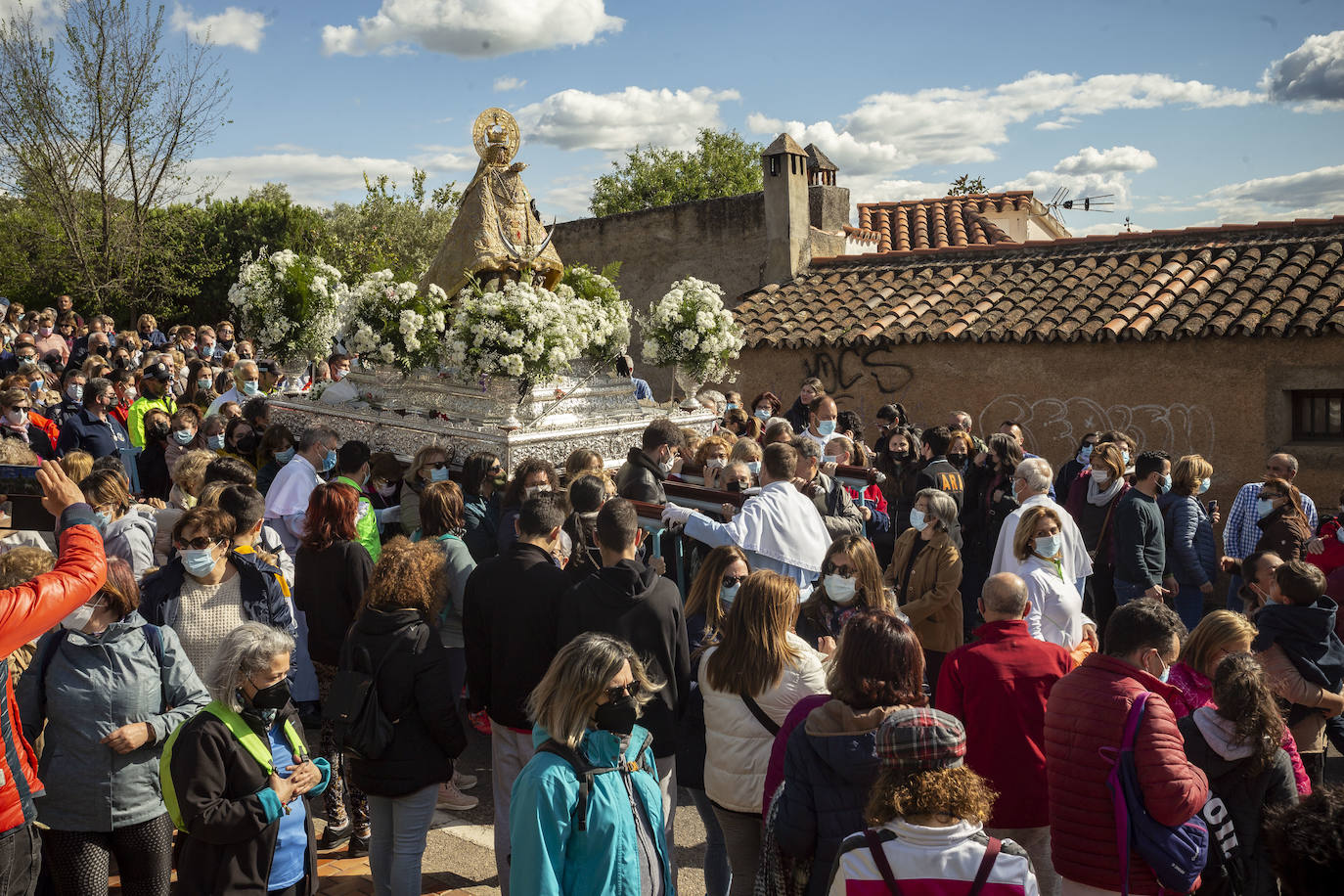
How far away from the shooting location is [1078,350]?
1330 centimetres

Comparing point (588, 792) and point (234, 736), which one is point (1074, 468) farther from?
point (234, 736)

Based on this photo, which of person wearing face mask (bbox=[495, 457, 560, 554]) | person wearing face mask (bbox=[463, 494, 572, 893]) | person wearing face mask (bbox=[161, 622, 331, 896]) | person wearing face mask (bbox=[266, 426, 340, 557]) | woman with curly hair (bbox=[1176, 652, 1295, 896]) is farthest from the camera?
person wearing face mask (bbox=[266, 426, 340, 557])

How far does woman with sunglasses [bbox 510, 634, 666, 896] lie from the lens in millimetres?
3029

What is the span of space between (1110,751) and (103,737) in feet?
12.2

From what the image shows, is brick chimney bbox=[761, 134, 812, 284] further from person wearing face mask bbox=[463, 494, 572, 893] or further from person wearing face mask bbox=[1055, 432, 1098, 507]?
person wearing face mask bbox=[463, 494, 572, 893]

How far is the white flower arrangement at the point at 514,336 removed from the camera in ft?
28.6

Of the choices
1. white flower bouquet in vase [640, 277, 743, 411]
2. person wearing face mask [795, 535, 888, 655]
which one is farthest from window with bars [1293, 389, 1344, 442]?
person wearing face mask [795, 535, 888, 655]

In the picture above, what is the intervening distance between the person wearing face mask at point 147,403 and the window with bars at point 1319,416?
41.3ft

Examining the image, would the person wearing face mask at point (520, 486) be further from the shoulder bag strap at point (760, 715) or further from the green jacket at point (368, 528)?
the shoulder bag strap at point (760, 715)

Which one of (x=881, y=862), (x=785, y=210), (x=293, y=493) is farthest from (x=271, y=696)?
(x=785, y=210)

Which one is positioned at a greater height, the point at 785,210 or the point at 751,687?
the point at 785,210

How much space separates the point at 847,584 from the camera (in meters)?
5.04

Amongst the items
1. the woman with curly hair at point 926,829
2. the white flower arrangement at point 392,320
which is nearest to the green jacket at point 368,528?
the white flower arrangement at point 392,320

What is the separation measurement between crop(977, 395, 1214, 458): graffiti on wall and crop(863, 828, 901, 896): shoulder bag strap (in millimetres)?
10884
